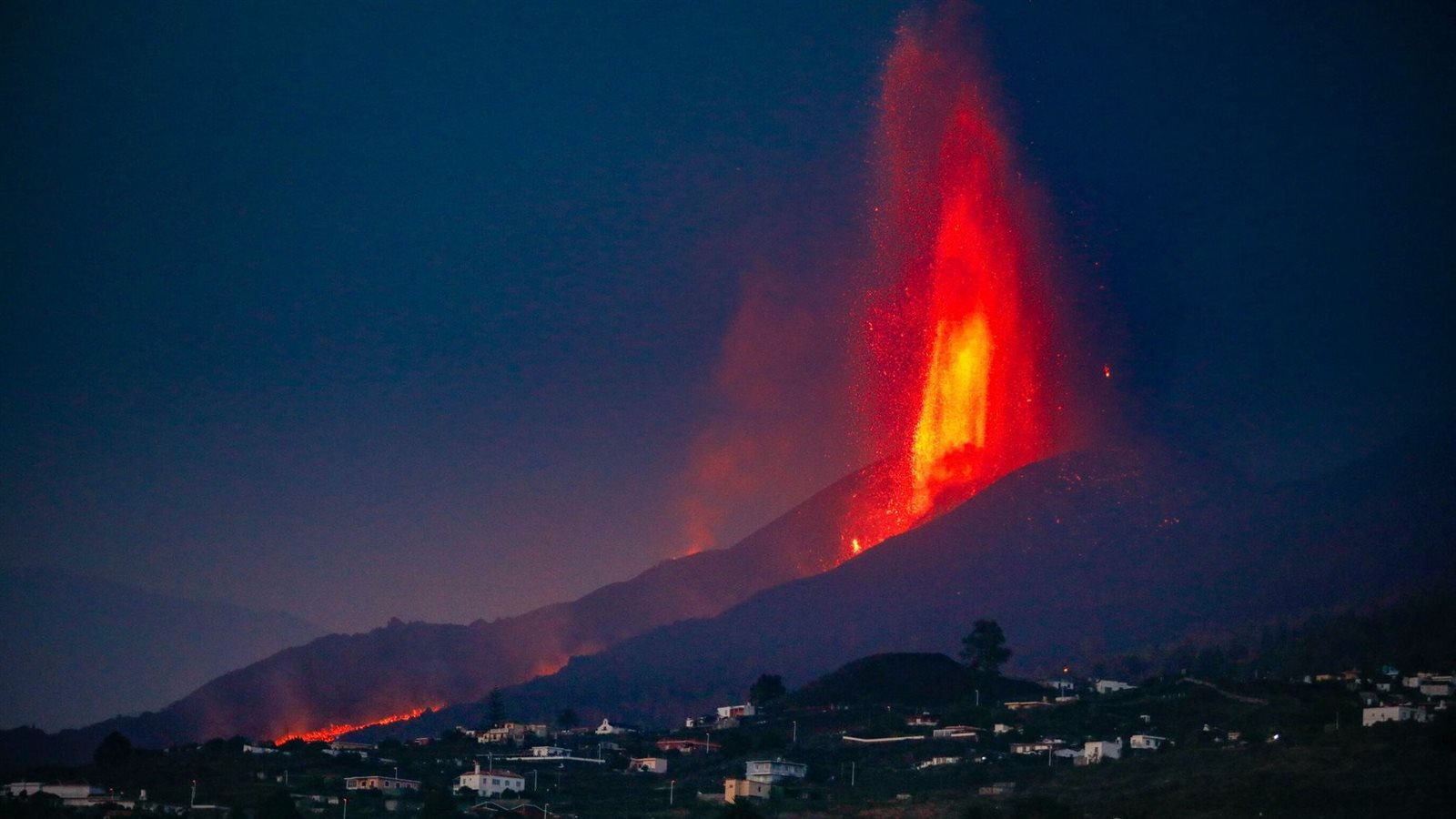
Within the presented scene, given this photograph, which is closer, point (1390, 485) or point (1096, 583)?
point (1096, 583)

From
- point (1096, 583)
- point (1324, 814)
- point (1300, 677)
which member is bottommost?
point (1324, 814)

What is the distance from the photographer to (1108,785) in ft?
225

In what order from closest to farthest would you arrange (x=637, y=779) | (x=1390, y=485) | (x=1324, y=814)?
(x=1324, y=814) < (x=637, y=779) < (x=1390, y=485)

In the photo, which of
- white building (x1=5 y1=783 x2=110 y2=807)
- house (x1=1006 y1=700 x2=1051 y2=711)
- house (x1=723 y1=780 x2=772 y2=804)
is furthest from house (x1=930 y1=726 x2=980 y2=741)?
white building (x1=5 y1=783 x2=110 y2=807)

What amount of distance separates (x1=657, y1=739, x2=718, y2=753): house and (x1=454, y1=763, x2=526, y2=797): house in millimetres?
13239

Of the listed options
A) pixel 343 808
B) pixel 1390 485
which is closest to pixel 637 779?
pixel 343 808

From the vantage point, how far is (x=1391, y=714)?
7531cm

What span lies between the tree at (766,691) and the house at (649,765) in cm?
2633

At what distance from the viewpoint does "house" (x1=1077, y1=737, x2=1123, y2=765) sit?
76625 millimetres

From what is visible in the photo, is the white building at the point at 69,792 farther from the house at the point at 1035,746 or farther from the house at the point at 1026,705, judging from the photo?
the house at the point at 1026,705

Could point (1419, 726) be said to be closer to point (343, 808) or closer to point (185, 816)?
→ point (343, 808)

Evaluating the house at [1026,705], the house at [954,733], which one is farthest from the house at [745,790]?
the house at [1026,705]

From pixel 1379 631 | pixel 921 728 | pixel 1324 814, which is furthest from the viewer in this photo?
pixel 1379 631

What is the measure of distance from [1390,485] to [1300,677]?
7328 centimetres
